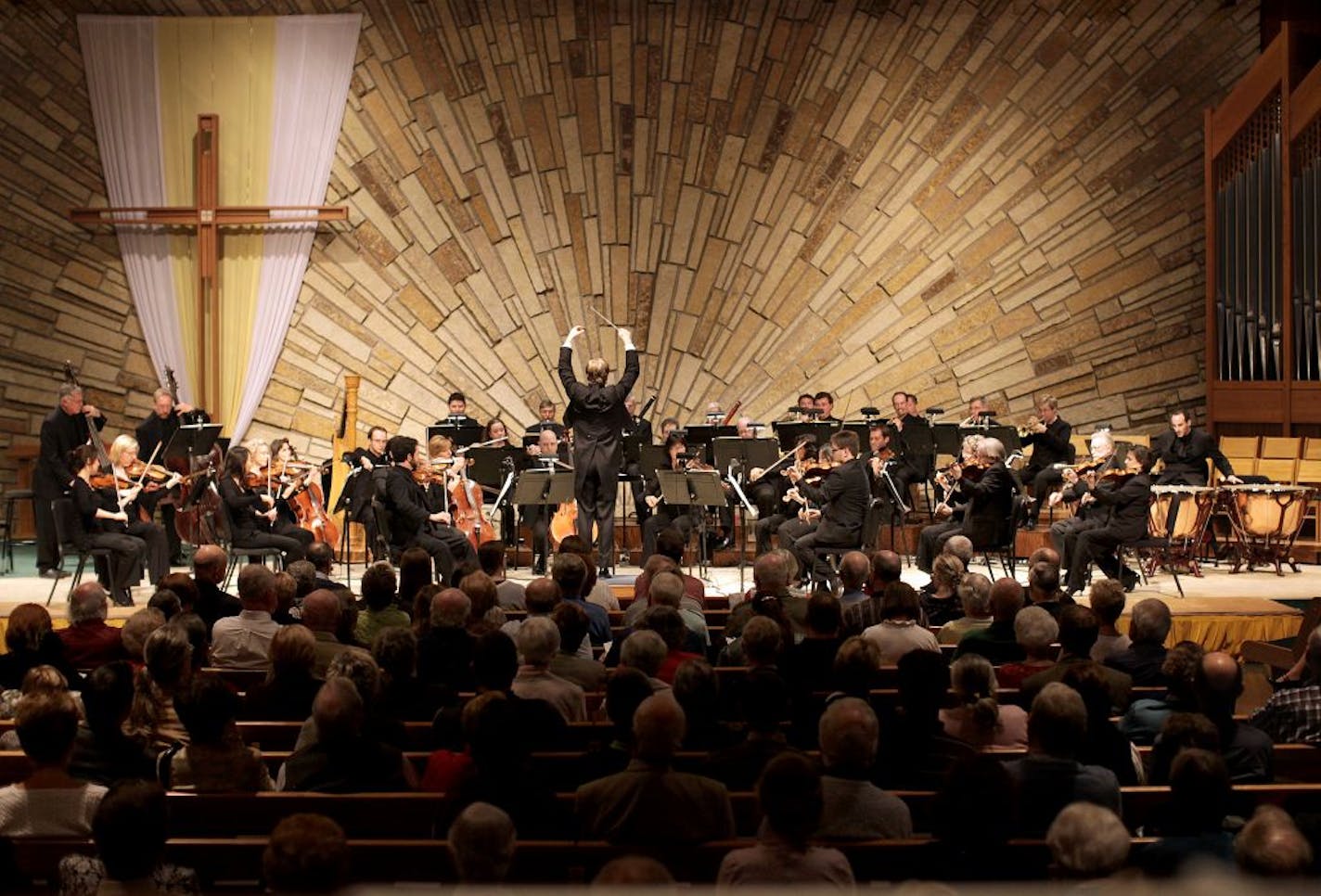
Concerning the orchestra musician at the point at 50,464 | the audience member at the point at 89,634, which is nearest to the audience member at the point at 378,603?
the audience member at the point at 89,634

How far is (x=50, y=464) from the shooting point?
30.5ft

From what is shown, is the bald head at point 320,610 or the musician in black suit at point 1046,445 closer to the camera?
the bald head at point 320,610

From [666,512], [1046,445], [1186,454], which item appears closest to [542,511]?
[666,512]

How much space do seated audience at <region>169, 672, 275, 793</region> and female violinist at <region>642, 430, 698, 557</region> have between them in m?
6.33

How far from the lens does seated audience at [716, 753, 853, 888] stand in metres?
2.93

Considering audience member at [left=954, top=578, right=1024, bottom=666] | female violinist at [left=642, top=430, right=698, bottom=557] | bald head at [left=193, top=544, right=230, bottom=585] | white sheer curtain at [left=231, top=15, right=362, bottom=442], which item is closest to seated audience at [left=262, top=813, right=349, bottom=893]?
audience member at [left=954, top=578, right=1024, bottom=666]

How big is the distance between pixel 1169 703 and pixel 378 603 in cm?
295

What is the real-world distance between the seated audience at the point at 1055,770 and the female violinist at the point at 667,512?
6460 mm

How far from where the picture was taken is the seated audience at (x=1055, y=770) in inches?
140

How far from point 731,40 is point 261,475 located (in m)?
6.48

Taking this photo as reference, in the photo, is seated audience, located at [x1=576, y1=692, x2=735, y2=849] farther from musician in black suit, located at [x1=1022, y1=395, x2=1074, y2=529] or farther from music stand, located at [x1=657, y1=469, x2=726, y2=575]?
musician in black suit, located at [x1=1022, y1=395, x2=1074, y2=529]

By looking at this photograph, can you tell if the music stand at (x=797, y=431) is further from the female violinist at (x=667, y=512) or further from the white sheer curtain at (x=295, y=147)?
the white sheer curtain at (x=295, y=147)

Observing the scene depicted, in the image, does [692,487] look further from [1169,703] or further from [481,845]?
[481,845]

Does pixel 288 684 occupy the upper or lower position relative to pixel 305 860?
upper
